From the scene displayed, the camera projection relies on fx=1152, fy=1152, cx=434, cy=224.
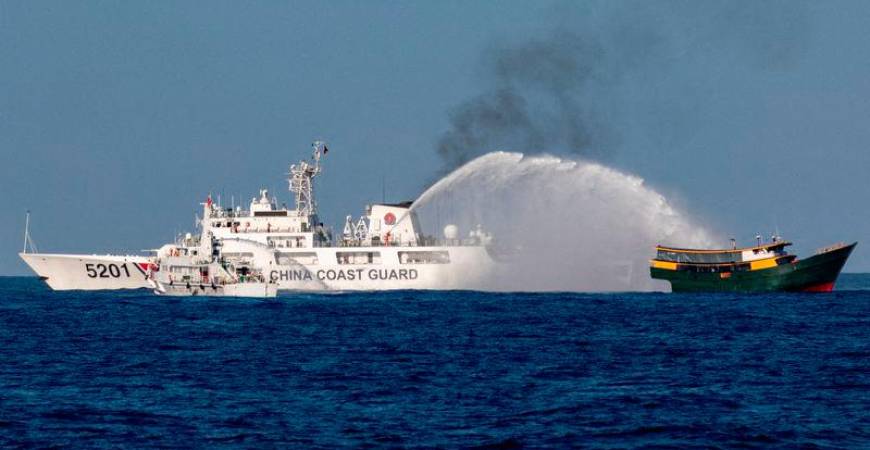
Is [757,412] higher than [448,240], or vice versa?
[448,240]

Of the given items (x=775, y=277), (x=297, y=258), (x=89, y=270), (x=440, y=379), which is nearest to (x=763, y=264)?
(x=775, y=277)

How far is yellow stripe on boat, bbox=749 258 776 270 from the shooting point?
3339 inches

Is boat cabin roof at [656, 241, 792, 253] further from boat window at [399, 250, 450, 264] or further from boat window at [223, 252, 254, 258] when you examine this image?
boat window at [223, 252, 254, 258]

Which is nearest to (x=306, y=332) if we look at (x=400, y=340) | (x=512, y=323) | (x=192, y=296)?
(x=400, y=340)

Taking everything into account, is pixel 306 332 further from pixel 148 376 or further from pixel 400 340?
pixel 148 376

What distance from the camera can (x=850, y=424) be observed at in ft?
97.3

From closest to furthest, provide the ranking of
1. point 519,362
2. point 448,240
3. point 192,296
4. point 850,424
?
point 850,424
point 519,362
point 192,296
point 448,240

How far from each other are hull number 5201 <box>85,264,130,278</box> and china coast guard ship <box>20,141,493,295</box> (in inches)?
186

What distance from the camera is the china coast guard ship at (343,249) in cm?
9638

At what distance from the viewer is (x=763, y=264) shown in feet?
279

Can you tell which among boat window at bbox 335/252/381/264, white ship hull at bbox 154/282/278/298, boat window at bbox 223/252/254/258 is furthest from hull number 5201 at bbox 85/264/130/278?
boat window at bbox 335/252/381/264

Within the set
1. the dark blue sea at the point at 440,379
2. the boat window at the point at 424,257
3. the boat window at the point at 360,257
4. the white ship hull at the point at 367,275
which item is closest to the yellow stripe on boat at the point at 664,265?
the white ship hull at the point at 367,275

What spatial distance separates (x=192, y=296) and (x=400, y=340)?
41767 millimetres

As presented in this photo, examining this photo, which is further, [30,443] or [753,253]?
[753,253]
